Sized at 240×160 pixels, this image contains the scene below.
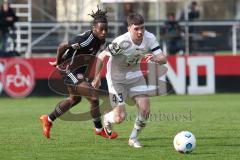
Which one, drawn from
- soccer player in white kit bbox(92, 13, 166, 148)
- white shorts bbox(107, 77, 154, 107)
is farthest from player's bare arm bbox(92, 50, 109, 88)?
white shorts bbox(107, 77, 154, 107)

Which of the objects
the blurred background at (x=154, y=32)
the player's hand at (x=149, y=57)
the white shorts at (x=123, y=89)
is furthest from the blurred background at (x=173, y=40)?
the player's hand at (x=149, y=57)

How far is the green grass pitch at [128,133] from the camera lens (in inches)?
421

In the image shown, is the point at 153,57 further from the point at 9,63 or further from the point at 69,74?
the point at 9,63

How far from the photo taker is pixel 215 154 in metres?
10.6

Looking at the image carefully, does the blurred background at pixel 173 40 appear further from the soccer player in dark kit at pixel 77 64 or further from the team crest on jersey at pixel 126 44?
the team crest on jersey at pixel 126 44

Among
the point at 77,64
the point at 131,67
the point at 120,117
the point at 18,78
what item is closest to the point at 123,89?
the point at 131,67

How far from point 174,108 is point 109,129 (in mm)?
6204

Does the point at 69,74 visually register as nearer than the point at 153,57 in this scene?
No

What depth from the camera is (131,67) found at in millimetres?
12039

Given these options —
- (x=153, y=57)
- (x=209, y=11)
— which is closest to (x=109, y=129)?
(x=153, y=57)

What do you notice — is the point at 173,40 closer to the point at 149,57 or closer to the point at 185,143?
the point at 149,57

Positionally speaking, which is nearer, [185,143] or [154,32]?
[185,143]

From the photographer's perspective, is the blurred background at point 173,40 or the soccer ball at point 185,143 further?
the blurred background at point 173,40

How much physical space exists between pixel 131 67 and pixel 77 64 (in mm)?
1355
